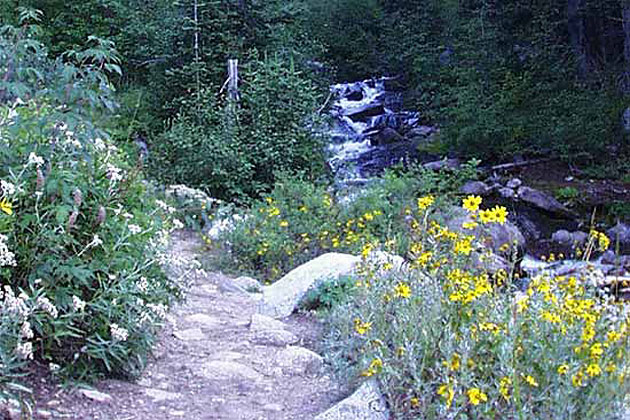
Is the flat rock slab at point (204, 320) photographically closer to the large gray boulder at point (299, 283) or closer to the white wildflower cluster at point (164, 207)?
the large gray boulder at point (299, 283)

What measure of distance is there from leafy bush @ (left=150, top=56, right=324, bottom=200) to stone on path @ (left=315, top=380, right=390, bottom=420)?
6.43 metres

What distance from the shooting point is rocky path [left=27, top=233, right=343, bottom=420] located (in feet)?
9.92

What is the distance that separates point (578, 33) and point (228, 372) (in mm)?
15343

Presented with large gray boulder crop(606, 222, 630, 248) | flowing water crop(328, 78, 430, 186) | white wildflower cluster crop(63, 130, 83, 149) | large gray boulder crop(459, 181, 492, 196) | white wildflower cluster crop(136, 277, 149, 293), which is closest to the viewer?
white wildflower cluster crop(136, 277, 149, 293)

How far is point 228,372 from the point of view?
3.58m

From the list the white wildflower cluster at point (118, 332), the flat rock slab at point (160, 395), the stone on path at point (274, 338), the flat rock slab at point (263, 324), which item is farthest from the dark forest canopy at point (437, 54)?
the white wildflower cluster at point (118, 332)

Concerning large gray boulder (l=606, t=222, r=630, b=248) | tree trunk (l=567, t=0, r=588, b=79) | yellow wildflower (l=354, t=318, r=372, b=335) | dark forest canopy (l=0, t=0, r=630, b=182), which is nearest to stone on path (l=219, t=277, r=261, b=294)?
yellow wildflower (l=354, t=318, r=372, b=335)

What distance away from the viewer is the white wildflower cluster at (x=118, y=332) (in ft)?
9.79

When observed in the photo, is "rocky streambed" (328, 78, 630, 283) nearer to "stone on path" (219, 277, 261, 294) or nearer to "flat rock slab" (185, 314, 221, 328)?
"stone on path" (219, 277, 261, 294)

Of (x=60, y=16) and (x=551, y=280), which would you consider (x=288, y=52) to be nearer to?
(x=60, y=16)

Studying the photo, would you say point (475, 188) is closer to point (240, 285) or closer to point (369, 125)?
point (369, 125)

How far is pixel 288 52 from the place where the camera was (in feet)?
37.4

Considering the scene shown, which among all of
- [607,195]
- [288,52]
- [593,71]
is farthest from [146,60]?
[593,71]

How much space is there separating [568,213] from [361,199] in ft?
17.6
